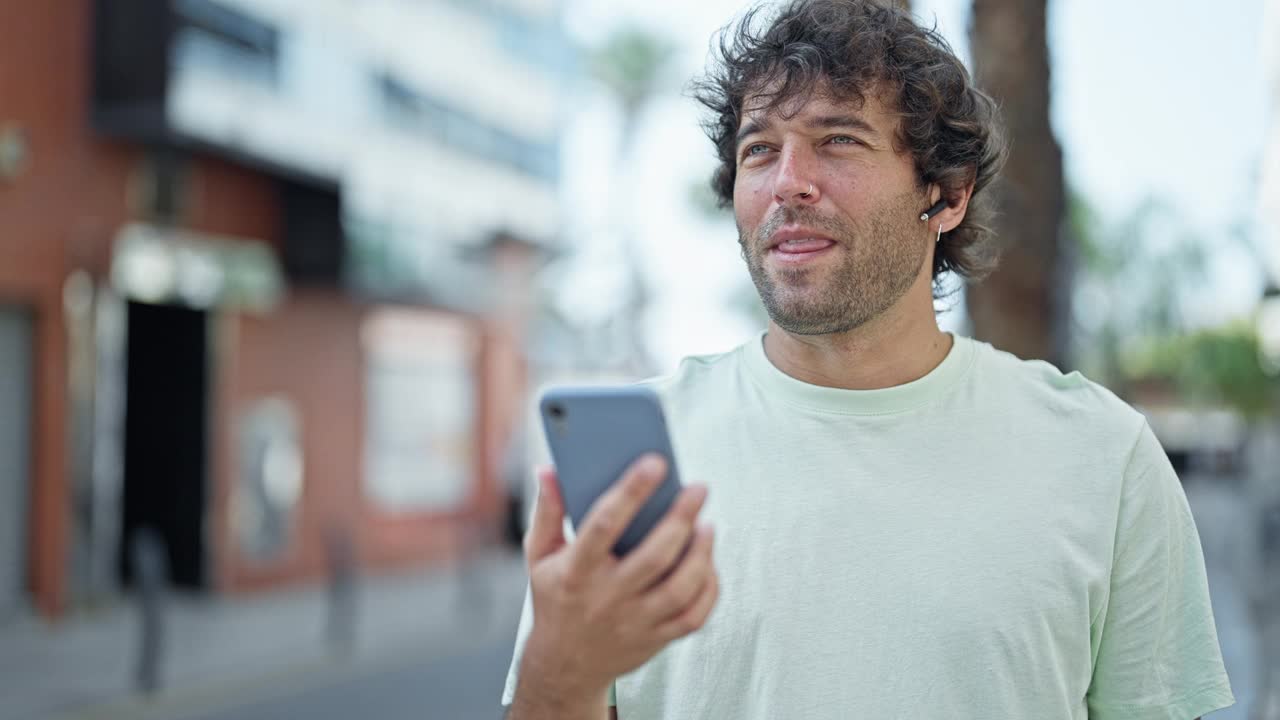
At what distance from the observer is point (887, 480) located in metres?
2.21

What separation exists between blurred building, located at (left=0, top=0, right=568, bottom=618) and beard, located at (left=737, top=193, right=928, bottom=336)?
40.8 ft

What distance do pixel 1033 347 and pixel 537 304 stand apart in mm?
22044

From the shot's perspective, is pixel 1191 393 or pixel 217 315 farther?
pixel 1191 393

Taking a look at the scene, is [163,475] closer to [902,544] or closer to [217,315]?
[217,315]

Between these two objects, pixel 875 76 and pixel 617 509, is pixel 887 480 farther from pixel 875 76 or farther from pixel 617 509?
pixel 617 509

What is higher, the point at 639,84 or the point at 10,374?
the point at 639,84

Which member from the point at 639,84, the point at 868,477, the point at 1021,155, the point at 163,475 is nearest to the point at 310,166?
the point at 163,475

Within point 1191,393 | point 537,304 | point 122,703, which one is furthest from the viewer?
point 1191,393

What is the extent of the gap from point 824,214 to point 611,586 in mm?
915

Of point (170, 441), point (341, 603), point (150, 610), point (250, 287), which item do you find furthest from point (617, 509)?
point (170, 441)

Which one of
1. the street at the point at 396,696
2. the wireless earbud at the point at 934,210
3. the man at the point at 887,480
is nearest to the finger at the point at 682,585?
the man at the point at 887,480

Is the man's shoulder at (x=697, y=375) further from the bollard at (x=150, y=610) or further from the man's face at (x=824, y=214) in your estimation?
the bollard at (x=150, y=610)

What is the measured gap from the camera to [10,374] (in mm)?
14273

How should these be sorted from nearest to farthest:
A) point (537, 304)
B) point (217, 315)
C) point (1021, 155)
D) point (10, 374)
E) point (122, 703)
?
point (1021, 155)
point (122, 703)
point (10, 374)
point (217, 315)
point (537, 304)
